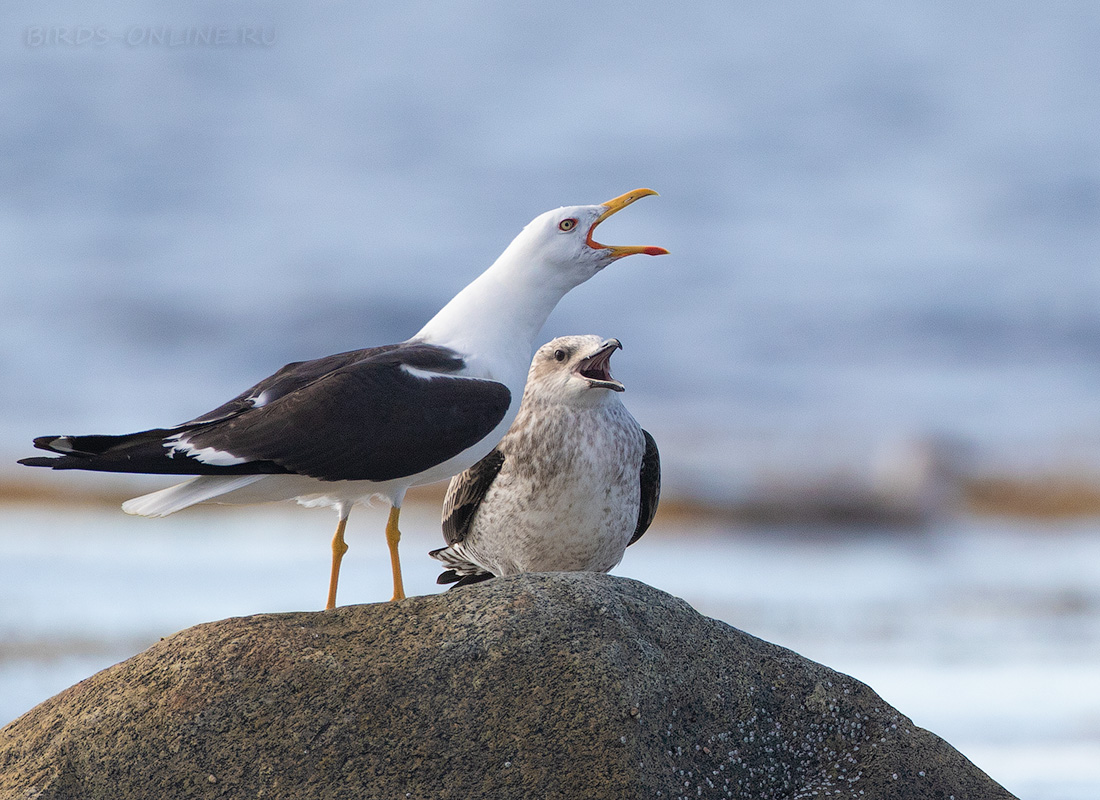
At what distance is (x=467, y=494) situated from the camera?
658cm

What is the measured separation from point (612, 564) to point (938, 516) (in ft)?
38.5

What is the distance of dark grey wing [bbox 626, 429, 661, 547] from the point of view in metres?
6.93

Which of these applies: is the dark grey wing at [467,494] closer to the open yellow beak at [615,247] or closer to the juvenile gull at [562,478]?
the juvenile gull at [562,478]

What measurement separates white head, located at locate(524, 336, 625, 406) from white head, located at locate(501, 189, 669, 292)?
307 mm

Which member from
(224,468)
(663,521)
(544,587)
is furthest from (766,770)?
(663,521)

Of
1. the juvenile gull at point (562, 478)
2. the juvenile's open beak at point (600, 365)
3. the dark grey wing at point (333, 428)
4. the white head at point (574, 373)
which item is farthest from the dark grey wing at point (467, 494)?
the dark grey wing at point (333, 428)

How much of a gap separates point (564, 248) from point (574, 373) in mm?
594

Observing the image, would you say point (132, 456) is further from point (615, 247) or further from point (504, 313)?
point (615, 247)

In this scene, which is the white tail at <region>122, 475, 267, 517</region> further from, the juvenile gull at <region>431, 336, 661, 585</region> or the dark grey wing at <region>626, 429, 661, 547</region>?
the dark grey wing at <region>626, 429, 661, 547</region>

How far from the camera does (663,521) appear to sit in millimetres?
16031

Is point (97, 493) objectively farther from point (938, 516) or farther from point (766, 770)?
point (766, 770)

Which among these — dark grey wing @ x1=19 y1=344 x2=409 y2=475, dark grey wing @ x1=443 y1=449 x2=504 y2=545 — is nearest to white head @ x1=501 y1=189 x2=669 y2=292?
dark grey wing @ x1=443 y1=449 x2=504 y2=545

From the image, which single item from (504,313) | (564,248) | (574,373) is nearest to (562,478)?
(574,373)

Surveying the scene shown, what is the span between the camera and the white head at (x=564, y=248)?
630cm
